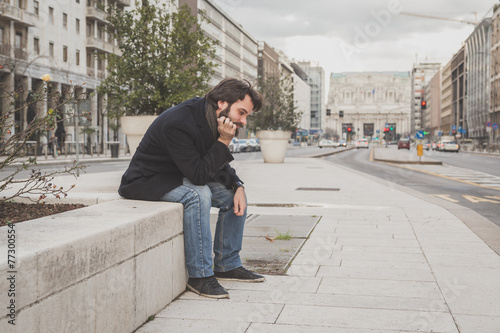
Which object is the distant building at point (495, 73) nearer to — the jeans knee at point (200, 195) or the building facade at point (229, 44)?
the building facade at point (229, 44)

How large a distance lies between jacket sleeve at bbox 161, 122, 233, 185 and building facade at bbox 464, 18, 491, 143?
79073mm

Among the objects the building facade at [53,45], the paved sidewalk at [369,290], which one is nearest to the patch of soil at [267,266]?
the paved sidewalk at [369,290]

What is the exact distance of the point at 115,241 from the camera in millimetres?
2914

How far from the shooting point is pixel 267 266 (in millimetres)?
4828

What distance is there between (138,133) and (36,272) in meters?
8.76

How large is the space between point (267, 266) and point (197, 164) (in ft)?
4.31

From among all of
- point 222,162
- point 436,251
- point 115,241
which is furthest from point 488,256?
point 115,241

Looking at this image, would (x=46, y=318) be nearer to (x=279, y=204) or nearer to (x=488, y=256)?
(x=488, y=256)

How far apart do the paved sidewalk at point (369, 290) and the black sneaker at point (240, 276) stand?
6 cm

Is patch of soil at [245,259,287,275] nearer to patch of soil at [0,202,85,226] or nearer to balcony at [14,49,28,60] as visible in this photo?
patch of soil at [0,202,85,226]

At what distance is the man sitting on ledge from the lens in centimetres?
385

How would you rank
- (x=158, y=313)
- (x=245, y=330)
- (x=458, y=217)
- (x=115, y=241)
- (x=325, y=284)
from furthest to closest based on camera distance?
1. (x=458, y=217)
2. (x=325, y=284)
3. (x=158, y=313)
4. (x=245, y=330)
5. (x=115, y=241)

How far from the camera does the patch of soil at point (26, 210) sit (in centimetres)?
359

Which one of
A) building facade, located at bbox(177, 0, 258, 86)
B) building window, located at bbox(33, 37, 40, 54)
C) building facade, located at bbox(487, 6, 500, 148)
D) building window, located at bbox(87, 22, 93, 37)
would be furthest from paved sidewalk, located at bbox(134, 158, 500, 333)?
building facade, located at bbox(487, 6, 500, 148)
